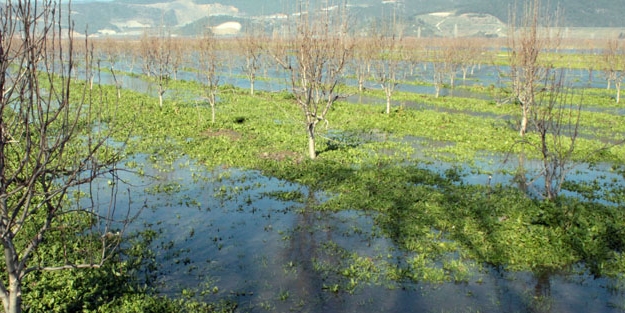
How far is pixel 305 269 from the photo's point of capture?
10688 mm

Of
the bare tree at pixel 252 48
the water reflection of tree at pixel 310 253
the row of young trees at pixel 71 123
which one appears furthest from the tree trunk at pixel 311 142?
the bare tree at pixel 252 48

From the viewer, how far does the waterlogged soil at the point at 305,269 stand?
30.9ft

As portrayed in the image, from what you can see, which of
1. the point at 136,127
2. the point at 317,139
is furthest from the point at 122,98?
the point at 317,139

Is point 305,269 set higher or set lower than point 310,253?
lower

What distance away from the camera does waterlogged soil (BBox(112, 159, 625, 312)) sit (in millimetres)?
9430

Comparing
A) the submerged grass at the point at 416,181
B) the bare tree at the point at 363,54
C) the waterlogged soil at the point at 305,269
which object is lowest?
the waterlogged soil at the point at 305,269

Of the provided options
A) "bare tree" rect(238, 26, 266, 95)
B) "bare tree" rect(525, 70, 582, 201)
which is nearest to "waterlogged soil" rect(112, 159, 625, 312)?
"bare tree" rect(525, 70, 582, 201)

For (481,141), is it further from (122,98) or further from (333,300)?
(122,98)

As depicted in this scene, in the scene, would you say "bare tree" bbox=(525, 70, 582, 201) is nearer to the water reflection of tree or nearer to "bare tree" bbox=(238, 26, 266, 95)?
the water reflection of tree

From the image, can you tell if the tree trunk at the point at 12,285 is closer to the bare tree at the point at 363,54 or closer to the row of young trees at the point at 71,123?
the row of young trees at the point at 71,123

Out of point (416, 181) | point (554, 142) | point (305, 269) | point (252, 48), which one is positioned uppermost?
point (252, 48)

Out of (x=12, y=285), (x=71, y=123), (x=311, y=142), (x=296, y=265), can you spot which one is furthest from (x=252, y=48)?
(x=12, y=285)

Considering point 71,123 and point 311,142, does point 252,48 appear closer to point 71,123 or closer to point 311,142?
point 311,142

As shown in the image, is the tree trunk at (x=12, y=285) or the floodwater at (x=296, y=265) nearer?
the tree trunk at (x=12, y=285)
